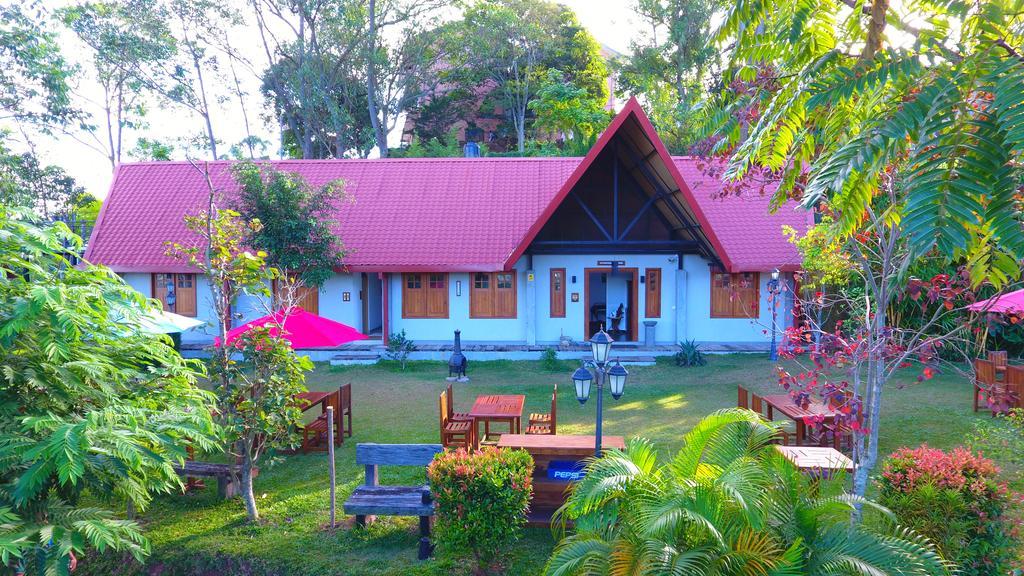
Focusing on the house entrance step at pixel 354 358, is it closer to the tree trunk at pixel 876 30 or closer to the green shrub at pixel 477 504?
the green shrub at pixel 477 504

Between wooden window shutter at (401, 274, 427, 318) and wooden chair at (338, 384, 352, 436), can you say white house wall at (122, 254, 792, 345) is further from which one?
wooden chair at (338, 384, 352, 436)

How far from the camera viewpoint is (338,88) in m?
32.8

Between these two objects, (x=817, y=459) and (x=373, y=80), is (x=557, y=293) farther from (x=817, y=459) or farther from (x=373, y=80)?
(x=373, y=80)

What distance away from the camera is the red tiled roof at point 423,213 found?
17.0 meters

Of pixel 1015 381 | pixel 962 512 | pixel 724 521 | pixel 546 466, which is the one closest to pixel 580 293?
pixel 1015 381

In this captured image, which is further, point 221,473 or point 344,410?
point 344,410

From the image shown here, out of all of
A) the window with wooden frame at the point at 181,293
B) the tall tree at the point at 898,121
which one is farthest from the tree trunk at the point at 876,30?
the window with wooden frame at the point at 181,293

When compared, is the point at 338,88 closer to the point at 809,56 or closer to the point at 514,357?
the point at 514,357

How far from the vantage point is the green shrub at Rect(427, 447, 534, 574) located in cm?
571

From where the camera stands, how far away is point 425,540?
639cm

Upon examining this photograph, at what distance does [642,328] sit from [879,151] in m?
14.0

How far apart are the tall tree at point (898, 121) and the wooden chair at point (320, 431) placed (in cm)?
663

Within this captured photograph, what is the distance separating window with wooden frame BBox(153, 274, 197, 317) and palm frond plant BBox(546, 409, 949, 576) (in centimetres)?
1559

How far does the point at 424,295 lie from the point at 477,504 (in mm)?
11968
